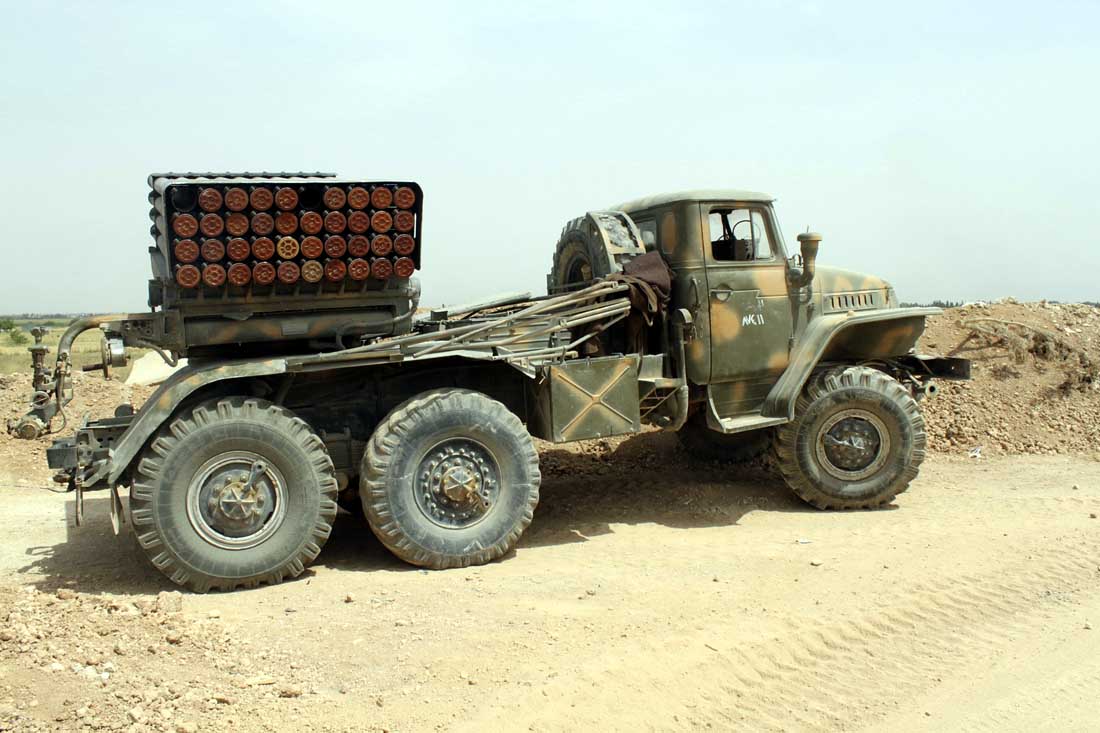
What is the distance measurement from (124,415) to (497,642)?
3.45 metres

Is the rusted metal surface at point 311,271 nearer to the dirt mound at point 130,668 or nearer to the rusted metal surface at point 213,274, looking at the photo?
the rusted metal surface at point 213,274

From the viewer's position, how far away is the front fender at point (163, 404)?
597 centimetres

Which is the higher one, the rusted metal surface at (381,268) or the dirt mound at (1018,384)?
the rusted metal surface at (381,268)

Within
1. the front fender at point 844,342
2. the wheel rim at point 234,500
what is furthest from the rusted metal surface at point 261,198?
the front fender at point 844,342

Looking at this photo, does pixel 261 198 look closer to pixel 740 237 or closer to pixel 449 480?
pixel 449 480

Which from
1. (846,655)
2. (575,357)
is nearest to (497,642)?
(846,655)

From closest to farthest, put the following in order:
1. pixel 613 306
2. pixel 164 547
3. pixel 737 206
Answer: pixel 164 547
pixel 613 306
pixel 737 206

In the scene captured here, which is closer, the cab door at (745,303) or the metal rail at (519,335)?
the metal rail at (519,335)

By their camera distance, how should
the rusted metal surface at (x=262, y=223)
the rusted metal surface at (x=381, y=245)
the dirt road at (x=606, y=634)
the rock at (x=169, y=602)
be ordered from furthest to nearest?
1. the rusted metal surface at (x=381, y=245)
2. the rusted metal surface at (x=262, y=223)
3. the rock at (x=169, y=602)
4. the dirt road at (x=606, y=634)

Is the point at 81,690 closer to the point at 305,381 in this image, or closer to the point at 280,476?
the point at 280,476

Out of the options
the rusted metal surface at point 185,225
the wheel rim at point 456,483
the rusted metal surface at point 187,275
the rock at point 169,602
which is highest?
the rusted metal surface at point 185,225

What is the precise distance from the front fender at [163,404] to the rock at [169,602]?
2.80ft

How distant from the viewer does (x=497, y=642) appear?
514 centimetres

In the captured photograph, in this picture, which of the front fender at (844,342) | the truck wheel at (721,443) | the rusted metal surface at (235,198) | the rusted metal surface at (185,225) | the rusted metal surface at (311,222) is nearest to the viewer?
the rusted metal surface at (185,225)
